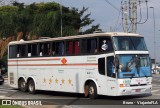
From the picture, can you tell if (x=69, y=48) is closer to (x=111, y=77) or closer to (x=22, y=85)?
(x=111, y=77)

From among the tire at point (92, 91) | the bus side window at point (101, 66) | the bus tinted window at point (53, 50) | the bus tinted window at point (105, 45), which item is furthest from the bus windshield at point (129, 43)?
the bus tinted window at point (53, 50)

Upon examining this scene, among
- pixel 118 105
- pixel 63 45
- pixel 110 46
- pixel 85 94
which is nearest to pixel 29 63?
pixel 63 45

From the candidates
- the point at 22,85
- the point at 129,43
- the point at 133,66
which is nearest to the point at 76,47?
the point at 129,43

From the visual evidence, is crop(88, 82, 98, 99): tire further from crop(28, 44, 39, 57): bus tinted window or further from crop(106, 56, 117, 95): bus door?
crop(28, 44, 39, 57): bus tinted window

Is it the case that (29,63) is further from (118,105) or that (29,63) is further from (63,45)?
(118,105)

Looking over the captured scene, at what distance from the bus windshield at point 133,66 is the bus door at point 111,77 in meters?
0.33

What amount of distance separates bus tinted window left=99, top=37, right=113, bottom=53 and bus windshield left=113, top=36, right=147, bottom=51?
0.28 metres

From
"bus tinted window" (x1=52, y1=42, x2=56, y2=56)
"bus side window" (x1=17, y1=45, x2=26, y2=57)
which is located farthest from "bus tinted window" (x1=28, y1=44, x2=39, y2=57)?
"bus tinted window" (x1=52, y1=42, x2=56, y2=56)

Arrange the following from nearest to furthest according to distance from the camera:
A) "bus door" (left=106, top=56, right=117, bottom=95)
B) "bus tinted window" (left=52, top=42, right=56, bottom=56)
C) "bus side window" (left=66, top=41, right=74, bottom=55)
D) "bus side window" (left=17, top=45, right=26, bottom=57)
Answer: "bus door" (left=106, top=56, right=117, bottom=95)
"bus side window" (left=66, top=41, right=74, bottom=55)
"bus tinted window" (left=52, top=42, right=56, bottom=56)
"bus side window" (left=17, top=45, right=26, bottom=57)

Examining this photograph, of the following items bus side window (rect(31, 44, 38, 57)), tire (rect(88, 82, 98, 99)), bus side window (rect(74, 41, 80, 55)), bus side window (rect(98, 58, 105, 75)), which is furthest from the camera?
bus side window (rect(31, 44, 38, 57))

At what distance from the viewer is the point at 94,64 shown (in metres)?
20.4

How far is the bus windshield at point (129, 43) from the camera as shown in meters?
19.7

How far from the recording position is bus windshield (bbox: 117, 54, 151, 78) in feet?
63.8

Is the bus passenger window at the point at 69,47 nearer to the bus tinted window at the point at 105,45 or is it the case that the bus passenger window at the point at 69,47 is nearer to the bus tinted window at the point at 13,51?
the bus tinted window at the point at 105,45
